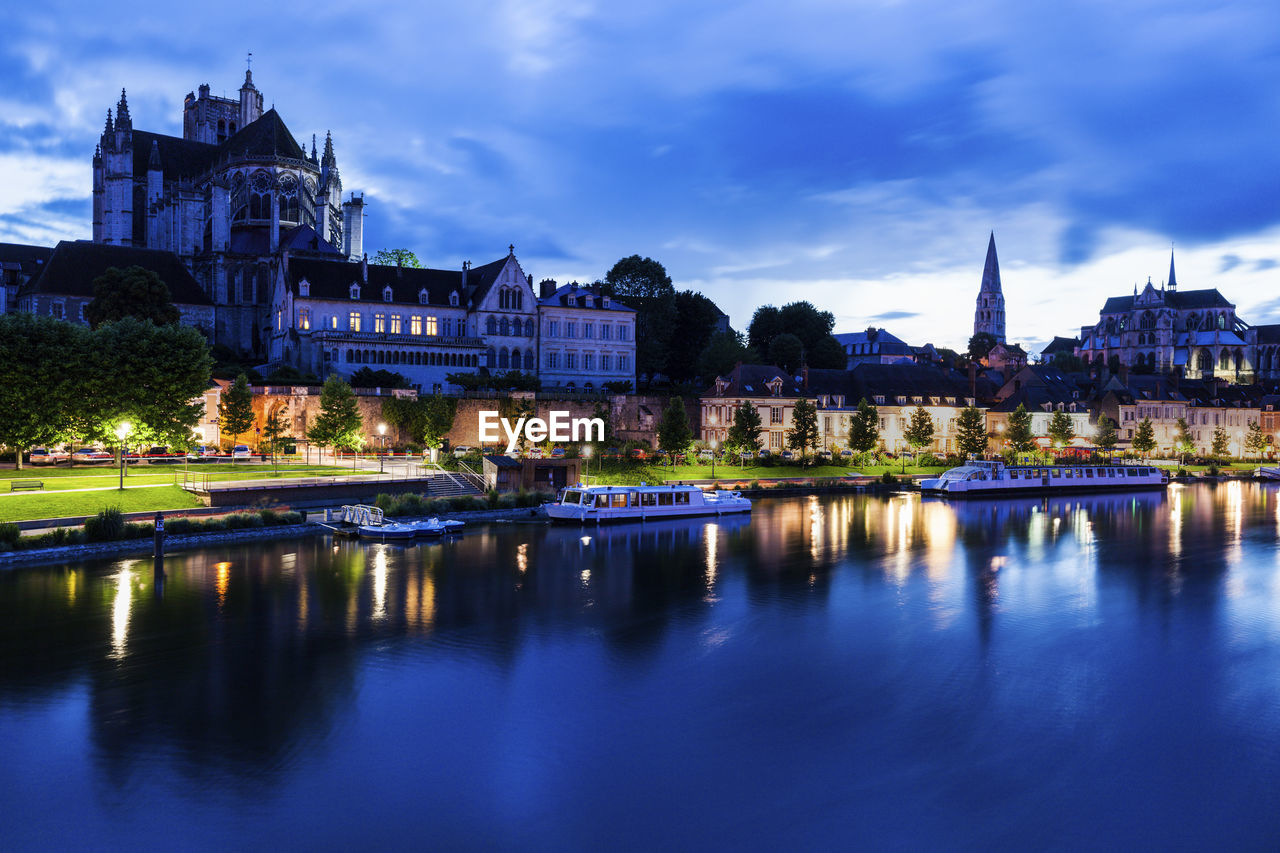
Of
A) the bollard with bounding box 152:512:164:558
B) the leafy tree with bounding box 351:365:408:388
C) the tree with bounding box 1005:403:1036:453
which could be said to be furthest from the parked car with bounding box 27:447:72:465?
the tree with bounding box 1005:403:1036:453

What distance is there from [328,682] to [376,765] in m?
5.53

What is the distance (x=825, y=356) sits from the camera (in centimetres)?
11206

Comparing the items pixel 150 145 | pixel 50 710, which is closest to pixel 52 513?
pixel 50 710

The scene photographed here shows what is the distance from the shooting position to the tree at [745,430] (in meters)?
80.4

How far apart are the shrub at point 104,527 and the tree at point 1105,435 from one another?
96866 mm

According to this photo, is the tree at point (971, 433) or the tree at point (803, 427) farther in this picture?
the tree at point (971, 433)

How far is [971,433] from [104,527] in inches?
3008

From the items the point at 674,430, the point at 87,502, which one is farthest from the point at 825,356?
the point at 87,502

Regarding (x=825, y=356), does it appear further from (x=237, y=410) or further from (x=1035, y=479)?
(x=237, y=410)

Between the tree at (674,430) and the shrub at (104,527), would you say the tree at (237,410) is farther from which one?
the tree at (674,430)

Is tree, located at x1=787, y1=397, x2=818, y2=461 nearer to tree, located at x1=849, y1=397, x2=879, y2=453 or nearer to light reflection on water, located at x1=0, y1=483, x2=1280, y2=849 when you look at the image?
tree, located at x1=849, y1=397, x2=879, y2=453

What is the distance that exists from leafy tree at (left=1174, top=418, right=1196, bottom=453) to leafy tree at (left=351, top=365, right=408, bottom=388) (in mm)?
90306

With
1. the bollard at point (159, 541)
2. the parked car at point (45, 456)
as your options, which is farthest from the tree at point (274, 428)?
the bollard at point (159, 541)

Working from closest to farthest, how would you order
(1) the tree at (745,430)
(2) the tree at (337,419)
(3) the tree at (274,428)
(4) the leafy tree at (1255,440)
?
1. (2) the tree at (337,419)
2. (3) the tree at (274,428)
3. (1) the tree at (745,430)
4. (4) the leafy tree at (1255,440)
